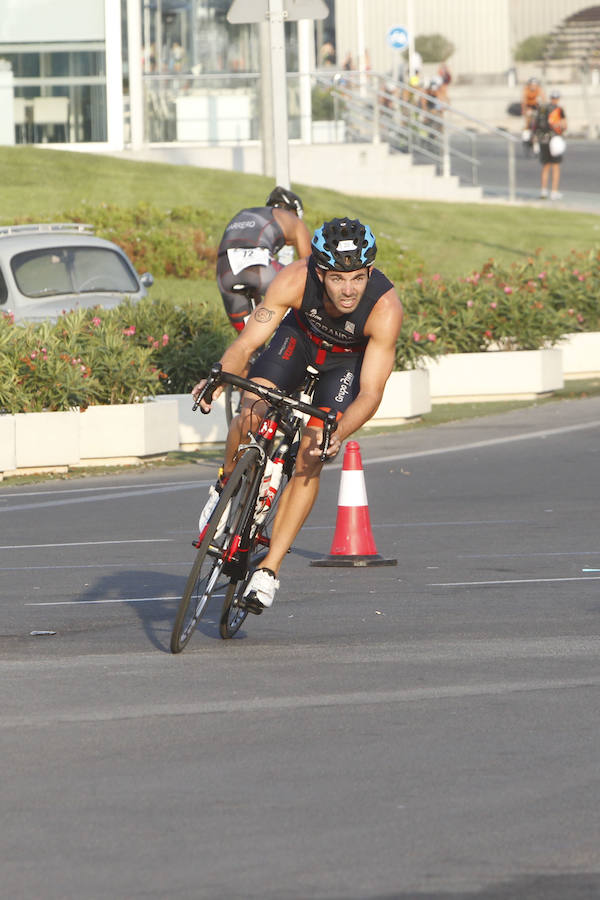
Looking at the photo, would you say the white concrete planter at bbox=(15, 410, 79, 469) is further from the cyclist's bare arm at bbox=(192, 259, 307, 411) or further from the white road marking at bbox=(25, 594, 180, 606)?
the cyclist's bare arm at bbox=(192, 259, 307, 411)

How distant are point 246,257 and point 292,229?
0.41m

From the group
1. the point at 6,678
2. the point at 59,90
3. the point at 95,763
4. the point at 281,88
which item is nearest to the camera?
the point at 95,763

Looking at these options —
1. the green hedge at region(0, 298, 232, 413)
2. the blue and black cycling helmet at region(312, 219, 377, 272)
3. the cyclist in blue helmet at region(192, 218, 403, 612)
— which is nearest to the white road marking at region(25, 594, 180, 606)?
the cyclist in blue helmet at region(192, 218, 403, 612)

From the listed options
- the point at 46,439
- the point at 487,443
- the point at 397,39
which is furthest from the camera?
the point at 397,39

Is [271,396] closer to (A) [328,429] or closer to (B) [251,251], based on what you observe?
(A) [328,429]

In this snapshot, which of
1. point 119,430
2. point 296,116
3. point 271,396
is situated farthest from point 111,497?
point 296,116

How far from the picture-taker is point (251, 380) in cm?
813

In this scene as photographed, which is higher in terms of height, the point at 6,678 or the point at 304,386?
the point at 304,386

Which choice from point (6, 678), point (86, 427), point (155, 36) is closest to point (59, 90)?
point (155, 36)

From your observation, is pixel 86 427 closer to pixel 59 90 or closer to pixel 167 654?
pixel 167 654

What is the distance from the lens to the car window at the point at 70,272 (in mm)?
19500

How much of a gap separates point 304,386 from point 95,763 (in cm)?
301

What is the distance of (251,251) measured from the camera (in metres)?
14.1

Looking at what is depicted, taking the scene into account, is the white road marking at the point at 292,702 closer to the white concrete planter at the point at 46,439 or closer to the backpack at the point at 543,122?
the white concrete planter at the point at 46,439
